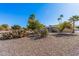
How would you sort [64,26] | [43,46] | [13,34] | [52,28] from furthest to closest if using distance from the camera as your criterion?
1. [13,34]
2. [64,26]
3. [52,28]
4. [43,46]

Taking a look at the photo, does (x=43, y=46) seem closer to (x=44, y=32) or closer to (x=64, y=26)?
(x=44, y=32)

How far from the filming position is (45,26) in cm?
374

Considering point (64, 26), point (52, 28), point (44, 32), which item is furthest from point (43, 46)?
point (64, 26)

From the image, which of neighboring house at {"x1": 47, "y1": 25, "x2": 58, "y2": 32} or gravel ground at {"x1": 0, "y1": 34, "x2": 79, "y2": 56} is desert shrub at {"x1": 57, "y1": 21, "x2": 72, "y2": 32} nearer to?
neighboring house at {"x1": 47, "y1": 25, "x2": 58, "y2": 32}

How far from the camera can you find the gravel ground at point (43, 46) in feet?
11.2

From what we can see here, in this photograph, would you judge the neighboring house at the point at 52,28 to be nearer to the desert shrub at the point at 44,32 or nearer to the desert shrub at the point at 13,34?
the desert shrub at the point at 44,32

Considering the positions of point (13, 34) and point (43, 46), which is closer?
point (43, 46)

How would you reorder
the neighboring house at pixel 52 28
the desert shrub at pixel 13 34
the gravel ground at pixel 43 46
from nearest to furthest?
the gravel ground at pixel 43 46 < the neighboring house at pixel 52 28 < the desert shrub at pixel 13 34

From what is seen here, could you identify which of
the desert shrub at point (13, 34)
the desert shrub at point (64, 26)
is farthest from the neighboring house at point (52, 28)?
the desert shrub at point (13, 34)

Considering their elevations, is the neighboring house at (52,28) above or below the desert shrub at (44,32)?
above

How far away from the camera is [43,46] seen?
3602mm

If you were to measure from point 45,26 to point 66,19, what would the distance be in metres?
0.55

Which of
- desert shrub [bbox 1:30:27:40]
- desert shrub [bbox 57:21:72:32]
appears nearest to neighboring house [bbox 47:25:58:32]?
desert shrub [bbox 57:21:72:32]

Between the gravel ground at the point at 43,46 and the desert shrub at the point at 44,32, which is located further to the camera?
the desert shrub at the point at 44,32
